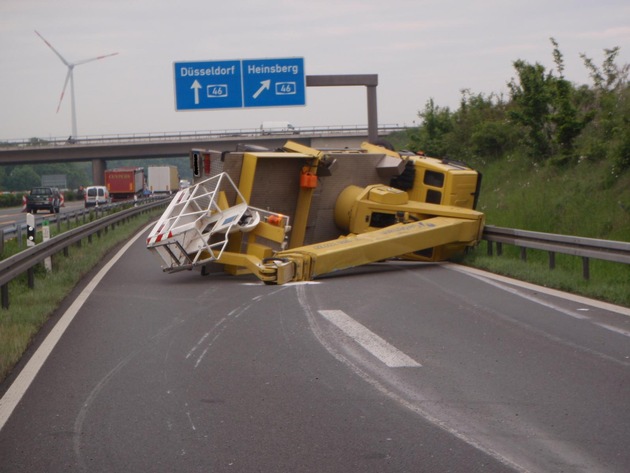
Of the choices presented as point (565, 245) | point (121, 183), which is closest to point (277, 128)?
point (121, 183)

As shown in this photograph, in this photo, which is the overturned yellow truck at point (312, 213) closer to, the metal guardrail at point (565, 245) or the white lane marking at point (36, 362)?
the metal guardrail at point (565, 245)

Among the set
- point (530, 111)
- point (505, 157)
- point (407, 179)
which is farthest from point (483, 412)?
point (505, 157)

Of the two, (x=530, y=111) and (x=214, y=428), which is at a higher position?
(x=530, y=111)

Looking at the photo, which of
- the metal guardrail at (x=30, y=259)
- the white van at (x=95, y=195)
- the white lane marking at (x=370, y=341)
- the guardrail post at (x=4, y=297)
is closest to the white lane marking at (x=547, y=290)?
the white lane marking at (x=370, y=341)

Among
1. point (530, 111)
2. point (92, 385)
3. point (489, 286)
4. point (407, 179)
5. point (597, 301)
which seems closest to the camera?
point (92, 385)

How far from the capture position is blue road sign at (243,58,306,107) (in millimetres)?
30734

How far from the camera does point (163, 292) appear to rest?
1382cm

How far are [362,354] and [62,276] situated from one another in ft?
27.2

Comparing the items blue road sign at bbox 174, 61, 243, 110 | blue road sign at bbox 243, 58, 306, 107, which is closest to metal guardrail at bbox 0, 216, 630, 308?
blue road sign at bbox 174, 61, 243, 110

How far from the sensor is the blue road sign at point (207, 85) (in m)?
30.7

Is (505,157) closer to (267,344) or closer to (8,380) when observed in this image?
(267,344)

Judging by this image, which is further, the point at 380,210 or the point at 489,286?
the point at 380,210

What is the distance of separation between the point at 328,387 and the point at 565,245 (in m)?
8.04

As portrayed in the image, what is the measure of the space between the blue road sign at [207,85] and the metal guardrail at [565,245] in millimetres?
15068
